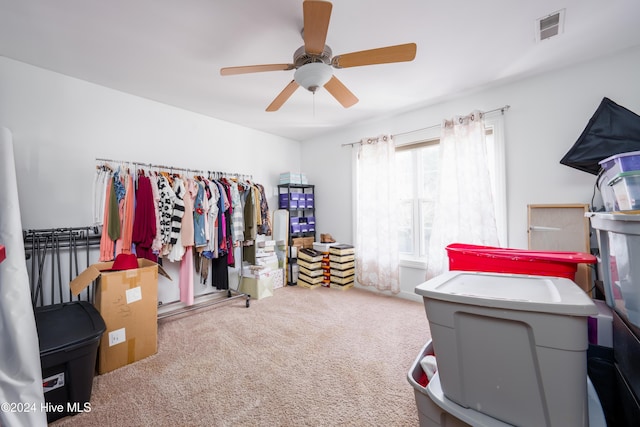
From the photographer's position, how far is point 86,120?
2.48 meters

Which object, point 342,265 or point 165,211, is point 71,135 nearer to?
point 165,211

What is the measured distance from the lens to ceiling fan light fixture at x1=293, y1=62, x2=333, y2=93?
1.72 metres

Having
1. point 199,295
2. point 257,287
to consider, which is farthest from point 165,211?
point 257,287

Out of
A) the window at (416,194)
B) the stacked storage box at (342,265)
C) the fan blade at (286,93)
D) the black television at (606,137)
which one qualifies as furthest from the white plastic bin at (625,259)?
the stacked storage box at (342,265)

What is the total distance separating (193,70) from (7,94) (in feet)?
4.93

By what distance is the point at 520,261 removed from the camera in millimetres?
1276

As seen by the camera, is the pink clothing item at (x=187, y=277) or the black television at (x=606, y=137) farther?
the pink clothing item at (x=187, y=277)

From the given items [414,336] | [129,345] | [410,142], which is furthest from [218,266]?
[410,142]

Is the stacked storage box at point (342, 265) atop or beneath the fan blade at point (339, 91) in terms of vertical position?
beneath

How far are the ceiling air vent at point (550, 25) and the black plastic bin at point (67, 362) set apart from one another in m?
3.54

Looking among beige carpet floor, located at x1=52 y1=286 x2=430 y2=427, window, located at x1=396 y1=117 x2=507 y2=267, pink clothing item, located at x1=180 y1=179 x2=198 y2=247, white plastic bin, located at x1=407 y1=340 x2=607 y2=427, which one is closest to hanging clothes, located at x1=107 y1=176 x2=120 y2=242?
pink clothing item, located at x1=180 y1=179 x2=198 y2=247

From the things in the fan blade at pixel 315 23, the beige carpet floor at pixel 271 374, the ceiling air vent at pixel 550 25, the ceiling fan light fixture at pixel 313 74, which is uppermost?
the ceiling air vent at pixel 550 25

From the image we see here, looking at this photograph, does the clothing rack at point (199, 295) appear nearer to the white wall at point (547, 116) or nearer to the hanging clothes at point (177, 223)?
the hanging clothes at point (177, 223)

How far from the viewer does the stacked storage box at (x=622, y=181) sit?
1128 millimetres
